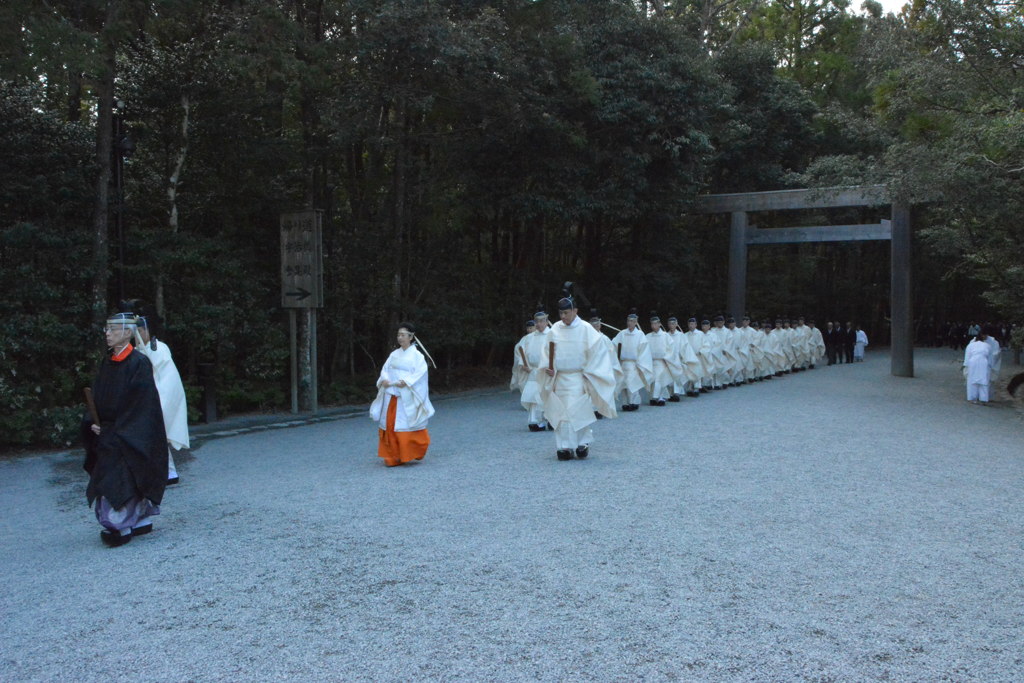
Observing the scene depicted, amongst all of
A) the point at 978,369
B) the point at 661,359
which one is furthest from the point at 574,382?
the point at 978,369

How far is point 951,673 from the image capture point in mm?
3631

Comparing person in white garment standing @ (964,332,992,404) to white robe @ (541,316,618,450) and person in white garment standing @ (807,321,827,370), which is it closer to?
white robe @ (541,316,618,450)

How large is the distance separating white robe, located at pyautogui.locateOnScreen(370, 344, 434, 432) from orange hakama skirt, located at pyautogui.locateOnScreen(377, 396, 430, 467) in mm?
49

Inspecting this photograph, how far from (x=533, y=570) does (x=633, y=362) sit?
10.0m

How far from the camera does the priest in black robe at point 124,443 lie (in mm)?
5840

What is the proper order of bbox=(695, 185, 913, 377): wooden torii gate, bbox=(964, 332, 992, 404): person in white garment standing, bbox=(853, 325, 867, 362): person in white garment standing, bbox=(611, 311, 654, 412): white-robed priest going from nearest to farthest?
1. bbox=(611, 311, 654, 412): white-robed priest
2. bbox=(964, 332, 992, 404): person in white garment standing
3. bbox=(695, 185, 913, 377): wooden torii gate
4. bbox=(853, 325, 867, 362): person in white garment standing

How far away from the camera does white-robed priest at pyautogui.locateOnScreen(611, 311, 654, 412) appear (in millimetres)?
14750

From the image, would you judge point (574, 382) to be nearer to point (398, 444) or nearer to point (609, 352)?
point (609, 352)

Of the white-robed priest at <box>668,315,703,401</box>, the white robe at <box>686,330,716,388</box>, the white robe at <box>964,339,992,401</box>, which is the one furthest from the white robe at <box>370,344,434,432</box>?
the white robe at <box>964,339,992,401</box>

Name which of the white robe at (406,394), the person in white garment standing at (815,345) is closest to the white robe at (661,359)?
the white robe at (406,394)

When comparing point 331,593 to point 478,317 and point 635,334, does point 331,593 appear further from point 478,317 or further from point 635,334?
point 478,317

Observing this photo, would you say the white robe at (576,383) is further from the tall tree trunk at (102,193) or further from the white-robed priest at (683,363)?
the white-robed priest at (683,363)

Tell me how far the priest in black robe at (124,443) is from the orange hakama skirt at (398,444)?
3.18m

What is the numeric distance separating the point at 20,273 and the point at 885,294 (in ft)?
138
